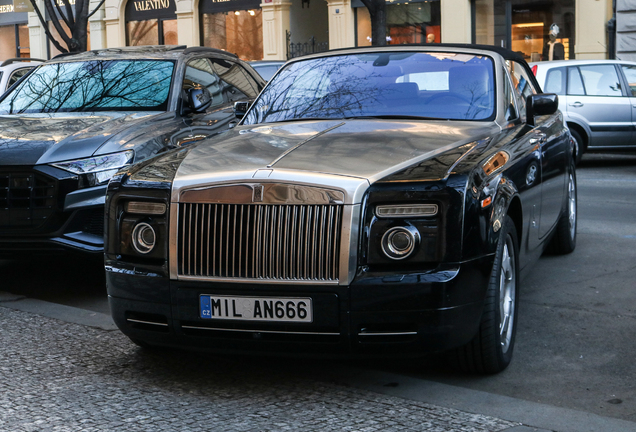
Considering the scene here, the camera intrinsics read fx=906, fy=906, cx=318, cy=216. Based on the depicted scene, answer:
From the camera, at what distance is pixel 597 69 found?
13.9 meters

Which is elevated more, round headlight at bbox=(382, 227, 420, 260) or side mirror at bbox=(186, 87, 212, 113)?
side mirror at bbox=(186, 87, 212, 113)

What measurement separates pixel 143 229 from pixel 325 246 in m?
0.92

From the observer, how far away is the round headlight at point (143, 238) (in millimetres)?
4195

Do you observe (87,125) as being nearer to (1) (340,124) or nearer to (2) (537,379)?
(1) (340,124)

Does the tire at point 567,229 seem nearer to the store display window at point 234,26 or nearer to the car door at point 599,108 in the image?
the car door at point 599,108

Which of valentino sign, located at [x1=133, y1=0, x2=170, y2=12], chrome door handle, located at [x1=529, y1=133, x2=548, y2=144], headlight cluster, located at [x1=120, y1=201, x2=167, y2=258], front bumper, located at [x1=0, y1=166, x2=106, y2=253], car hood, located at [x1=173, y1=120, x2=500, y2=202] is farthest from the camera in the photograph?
valentino sign, located at [x1=133, y1=0, x2=170, y2=12]

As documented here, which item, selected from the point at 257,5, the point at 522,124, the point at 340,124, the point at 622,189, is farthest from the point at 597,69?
the point at 257,5

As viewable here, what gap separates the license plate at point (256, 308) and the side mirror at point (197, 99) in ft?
12.3

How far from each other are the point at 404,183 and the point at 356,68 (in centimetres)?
196

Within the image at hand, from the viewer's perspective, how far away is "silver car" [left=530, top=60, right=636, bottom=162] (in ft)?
45.1

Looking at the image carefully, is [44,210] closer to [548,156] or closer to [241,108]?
[241,108]

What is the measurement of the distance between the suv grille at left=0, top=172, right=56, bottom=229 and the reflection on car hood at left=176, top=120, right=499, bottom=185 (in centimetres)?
159

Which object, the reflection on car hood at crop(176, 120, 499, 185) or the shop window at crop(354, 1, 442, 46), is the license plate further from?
the shop window at crop(354, 1, 442, 46)

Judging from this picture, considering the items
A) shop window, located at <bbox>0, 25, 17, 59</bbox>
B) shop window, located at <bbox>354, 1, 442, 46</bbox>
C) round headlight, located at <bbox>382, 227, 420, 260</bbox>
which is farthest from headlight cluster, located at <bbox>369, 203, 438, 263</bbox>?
shop window, located at <bbox>0, 25, 17, 59</bbox>
